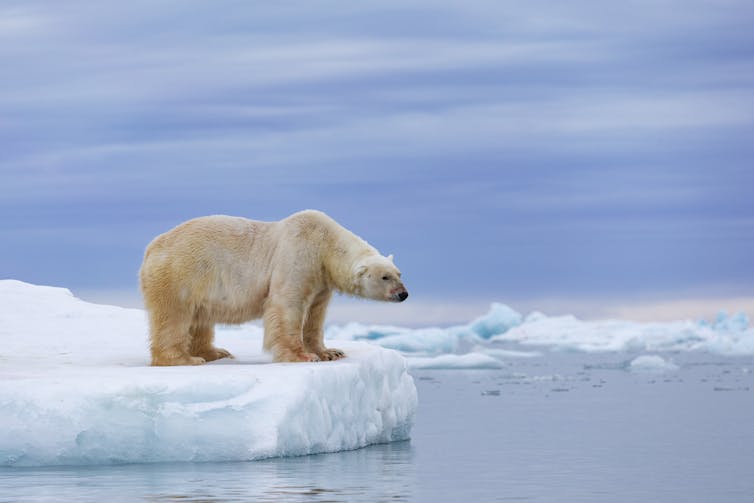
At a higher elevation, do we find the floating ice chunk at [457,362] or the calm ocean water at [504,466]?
the floating ice chunk at [457,362]

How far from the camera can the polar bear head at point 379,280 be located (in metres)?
13.0

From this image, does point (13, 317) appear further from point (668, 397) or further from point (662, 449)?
point (668, 397)

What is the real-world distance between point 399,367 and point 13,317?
20.9 feet

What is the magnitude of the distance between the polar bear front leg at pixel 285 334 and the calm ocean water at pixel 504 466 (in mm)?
1182

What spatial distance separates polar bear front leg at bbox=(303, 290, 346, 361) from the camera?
44.1ft

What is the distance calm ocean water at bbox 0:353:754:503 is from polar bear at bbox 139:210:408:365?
5.20 ft

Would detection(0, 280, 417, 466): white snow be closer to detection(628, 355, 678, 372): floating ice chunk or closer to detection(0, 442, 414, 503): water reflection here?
detection(0, 442, 414, 503): water reflection

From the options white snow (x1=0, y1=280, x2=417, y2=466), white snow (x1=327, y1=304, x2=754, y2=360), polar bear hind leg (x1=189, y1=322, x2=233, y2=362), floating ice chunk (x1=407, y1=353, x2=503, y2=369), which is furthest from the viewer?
white snow (x1=327, y1=304, x2=754, y2=360)

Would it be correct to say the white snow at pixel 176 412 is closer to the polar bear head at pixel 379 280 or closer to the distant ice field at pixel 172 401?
the distant ice field at pixel 172 401

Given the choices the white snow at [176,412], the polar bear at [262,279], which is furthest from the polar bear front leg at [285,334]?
the white snow at [176,412]

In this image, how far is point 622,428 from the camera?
1723 centimetres

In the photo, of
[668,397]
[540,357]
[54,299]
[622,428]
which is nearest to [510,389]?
[668,397]

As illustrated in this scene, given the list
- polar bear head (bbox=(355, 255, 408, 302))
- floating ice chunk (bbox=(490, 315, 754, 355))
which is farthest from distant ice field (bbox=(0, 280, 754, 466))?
floating ice chunk (bbox=(490, 315, 754, 355))

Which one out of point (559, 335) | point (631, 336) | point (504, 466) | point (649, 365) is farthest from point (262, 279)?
point (559, 335)
